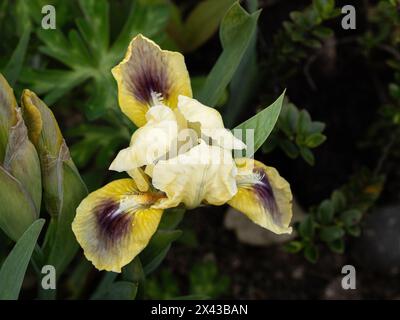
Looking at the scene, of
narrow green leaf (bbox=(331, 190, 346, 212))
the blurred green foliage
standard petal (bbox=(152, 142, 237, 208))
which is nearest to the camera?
standard petal (bbox=(152, 142, 237, 208))

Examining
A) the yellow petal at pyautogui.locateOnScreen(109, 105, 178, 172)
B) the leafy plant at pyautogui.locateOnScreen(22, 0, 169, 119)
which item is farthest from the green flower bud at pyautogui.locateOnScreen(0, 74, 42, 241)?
the leafy plant at pyautogui.locateOnScreen(22, 0, 169, 119)

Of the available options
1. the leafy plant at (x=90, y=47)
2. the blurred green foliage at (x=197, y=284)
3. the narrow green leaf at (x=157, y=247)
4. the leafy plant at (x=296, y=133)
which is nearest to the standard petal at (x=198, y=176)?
the narrow green leaf at (x=157, y=247)

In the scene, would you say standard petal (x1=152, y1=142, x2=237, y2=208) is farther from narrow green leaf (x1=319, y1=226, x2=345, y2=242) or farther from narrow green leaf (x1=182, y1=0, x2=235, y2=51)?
narrow green leaf (x1=182, y1=0, x2=235, y2=51)

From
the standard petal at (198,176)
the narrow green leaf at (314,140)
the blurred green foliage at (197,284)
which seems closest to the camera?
the standard petal at (198,176)

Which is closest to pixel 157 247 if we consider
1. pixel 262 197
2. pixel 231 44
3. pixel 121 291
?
pixel 121 291

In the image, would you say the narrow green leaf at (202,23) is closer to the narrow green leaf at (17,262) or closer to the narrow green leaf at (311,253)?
Answer: the narrow green leaf at (311,253)

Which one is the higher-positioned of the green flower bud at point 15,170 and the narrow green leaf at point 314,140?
the green flower bud at point 15,170

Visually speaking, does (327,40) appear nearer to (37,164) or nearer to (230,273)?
(230,273)

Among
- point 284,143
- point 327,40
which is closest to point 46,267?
point 284,143
